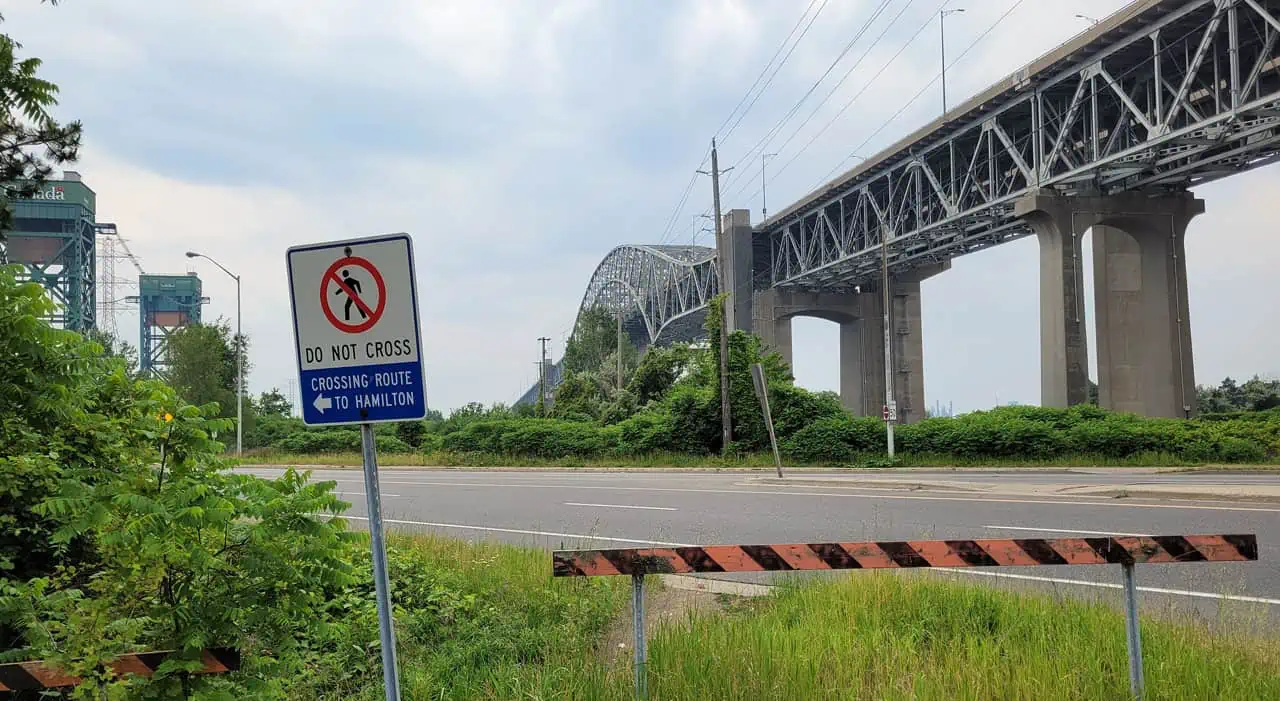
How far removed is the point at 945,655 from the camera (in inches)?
205

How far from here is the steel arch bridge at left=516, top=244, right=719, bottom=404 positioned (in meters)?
89.3

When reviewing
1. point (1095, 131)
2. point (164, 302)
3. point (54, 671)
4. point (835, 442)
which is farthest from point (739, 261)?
point (164, 302)

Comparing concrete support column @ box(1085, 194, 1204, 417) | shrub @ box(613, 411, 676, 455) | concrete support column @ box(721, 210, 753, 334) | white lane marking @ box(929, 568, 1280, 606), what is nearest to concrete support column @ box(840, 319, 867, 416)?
concrete support column @ box(721, 210, 753, 334)

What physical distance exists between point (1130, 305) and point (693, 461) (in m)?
19.8

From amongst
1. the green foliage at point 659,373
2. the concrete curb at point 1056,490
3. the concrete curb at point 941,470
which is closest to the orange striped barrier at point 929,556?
the concrete curb at point 1056,490

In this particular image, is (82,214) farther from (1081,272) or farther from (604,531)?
(604,531)

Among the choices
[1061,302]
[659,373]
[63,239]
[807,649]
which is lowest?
[807,649]

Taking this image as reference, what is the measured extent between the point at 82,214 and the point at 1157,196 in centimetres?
10798

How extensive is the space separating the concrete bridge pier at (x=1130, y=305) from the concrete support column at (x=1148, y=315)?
0.13 feet

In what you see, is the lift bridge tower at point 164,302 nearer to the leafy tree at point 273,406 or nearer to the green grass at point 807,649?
the leafy tree at point 273,406

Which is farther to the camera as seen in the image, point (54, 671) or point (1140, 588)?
point (1140, 588)

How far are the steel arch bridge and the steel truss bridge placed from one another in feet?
70.0

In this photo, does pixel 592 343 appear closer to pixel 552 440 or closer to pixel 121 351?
pixel 552 440

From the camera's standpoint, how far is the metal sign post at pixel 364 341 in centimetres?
375
